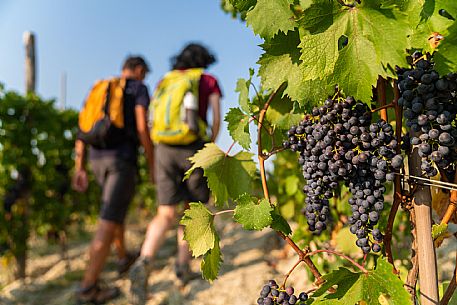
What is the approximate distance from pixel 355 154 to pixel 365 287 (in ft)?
1.07

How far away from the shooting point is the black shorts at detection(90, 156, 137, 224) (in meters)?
4.16

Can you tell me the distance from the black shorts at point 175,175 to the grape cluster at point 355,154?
2598 millimetres

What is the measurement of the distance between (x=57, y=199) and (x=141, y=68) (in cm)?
278

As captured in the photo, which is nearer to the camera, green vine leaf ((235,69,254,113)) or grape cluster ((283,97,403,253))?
grape cluster ((283,97,403,253))

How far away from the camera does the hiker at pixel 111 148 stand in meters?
4.04

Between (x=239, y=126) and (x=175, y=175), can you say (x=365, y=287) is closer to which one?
(x=239, y=126)

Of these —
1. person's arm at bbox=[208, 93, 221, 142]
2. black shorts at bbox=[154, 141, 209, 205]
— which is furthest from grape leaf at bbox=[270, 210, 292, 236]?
person's arm at bbox=[208, 93, 221, 142]

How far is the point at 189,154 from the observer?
3840 mm

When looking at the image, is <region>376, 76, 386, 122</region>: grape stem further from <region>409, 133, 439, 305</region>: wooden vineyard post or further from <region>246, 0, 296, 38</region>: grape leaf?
<region>246, 0, 296, 38</region>: grape leaf

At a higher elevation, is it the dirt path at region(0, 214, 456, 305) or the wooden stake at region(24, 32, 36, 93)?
the wooden stake at region(24, 32, 36, 93)

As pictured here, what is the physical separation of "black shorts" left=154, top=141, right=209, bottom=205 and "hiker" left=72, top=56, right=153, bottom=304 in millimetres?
420

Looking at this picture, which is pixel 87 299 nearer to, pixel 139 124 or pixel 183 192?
pixel 183 192

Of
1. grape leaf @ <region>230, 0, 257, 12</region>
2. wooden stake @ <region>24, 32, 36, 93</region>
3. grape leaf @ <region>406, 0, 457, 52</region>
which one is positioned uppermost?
wooden stake @ <region>24, 32, 36, 93</region>

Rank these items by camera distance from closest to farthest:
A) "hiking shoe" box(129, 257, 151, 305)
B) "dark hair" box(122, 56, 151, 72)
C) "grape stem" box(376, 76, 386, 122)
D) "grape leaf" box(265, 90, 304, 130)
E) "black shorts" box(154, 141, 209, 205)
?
"grape stem" box(376, 76, 386, 122), "grape leaf" box(265, 90, 304, 130), "hiking shoe" box(129, 257, 151, 305), "black shorts" box(154, 141, 209, 205), "dark hair" box(122, 56, 151, 72)
